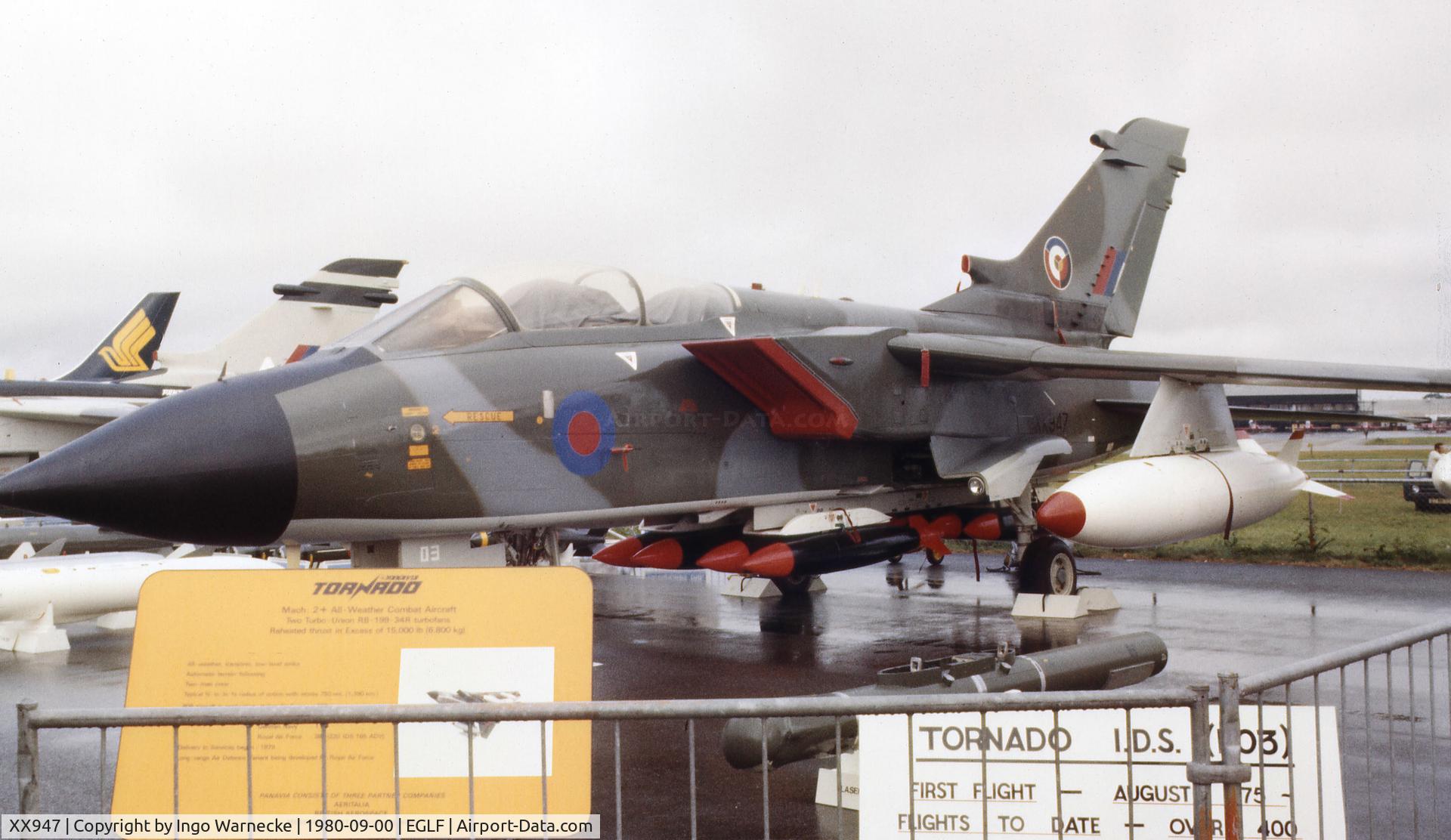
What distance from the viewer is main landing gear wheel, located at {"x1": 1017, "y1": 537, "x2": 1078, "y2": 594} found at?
10461 millimetres

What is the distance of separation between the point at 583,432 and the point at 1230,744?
15.5 ft

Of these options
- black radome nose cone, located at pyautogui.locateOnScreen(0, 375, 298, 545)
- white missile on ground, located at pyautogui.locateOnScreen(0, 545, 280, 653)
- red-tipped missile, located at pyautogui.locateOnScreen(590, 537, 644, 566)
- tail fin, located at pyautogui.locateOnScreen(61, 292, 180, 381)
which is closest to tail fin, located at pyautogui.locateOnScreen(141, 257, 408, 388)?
tail fin, located at pyautogui.locateOnScreen(61, 292, 180, 381)

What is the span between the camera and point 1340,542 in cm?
1512

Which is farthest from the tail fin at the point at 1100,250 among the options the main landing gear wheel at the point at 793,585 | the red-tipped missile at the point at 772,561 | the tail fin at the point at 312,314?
the tail fin at the point at 312,314

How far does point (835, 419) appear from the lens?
7691mm

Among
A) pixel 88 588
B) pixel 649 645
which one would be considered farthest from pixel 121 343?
pixel 649 645

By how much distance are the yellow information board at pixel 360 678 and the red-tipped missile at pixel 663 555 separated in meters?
5.27

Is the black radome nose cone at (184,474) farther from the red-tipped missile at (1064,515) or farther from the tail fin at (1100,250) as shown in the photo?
the tail fin at (1100,250)

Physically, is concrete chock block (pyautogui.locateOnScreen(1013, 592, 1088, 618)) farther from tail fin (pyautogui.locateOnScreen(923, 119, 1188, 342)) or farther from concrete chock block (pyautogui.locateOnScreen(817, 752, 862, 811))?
concrete chock block (pyautogui.locateOnScreen(817, 752, 862, 811))

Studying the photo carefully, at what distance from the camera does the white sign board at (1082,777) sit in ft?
10.9

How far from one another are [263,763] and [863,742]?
1.92m

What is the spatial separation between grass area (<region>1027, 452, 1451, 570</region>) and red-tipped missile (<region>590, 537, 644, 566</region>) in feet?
22.5

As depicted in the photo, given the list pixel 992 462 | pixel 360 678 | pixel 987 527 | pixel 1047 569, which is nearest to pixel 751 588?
pixel 987 527

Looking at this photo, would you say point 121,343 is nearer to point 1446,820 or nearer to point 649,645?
point 649,645
